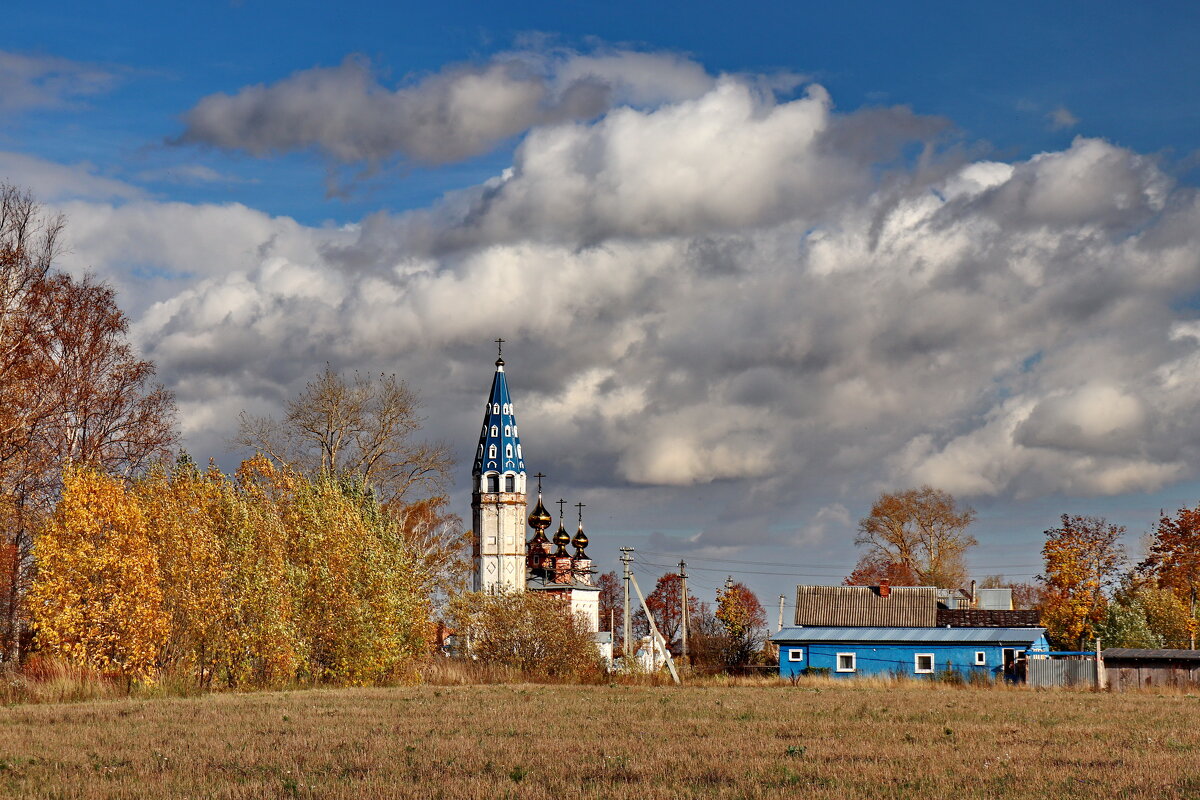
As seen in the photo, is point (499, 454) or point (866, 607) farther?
point (499, 454)

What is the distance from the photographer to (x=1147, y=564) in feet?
217

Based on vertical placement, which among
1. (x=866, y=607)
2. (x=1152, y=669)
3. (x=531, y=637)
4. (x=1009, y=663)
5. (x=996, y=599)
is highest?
(x=996, y=599)

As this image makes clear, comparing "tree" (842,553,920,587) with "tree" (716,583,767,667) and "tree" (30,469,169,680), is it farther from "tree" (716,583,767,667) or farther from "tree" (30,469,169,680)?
"tree" (30,469,169,680)

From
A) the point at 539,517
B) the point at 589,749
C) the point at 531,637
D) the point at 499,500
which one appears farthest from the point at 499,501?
the point at 589,749

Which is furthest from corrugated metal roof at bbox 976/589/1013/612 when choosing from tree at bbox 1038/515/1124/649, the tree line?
the tree line

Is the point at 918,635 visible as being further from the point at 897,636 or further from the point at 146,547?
the point at 146,547

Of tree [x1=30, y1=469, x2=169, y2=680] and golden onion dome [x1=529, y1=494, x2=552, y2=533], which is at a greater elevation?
golden onion dome [x1=529, y1=494, x2=552, y2=533]

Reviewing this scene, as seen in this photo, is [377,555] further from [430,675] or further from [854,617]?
[854,617]

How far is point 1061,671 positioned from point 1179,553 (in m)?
22.8

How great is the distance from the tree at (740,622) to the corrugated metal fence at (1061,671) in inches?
691

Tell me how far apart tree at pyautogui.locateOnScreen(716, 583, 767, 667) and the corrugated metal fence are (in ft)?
57.6

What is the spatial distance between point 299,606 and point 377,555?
391 cm

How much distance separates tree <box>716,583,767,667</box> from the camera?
6322 centimetres

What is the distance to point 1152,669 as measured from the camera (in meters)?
45.3
